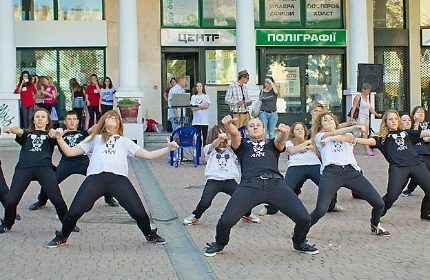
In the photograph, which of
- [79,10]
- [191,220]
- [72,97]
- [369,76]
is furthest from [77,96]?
[191,220]

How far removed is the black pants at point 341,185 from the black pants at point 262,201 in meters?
0.71

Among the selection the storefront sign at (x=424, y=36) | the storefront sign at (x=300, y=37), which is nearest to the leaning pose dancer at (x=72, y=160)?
the storefront sign at (x=300, y=37)

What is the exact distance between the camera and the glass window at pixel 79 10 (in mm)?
22969

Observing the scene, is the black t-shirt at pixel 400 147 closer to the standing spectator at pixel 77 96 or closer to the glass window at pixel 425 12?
the standing spectator at pixel 77 96

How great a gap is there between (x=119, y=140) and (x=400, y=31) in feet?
60.2

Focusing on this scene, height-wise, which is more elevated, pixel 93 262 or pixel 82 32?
pixel 82 32

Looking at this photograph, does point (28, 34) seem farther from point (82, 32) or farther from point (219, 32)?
point (219, 32)

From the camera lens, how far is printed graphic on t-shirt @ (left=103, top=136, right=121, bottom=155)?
318 inches

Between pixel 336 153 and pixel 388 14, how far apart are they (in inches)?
681

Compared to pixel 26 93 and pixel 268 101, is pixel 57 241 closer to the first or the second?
pixel 268 101

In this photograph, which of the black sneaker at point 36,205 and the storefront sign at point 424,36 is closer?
the black sneaker at point 36,205

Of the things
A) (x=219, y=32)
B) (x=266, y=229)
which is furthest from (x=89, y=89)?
(x=266, y=229)

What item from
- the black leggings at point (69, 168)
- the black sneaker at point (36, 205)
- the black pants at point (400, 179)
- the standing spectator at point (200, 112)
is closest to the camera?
the black pants at point (400, 179)

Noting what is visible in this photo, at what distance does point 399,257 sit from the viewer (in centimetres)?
754
